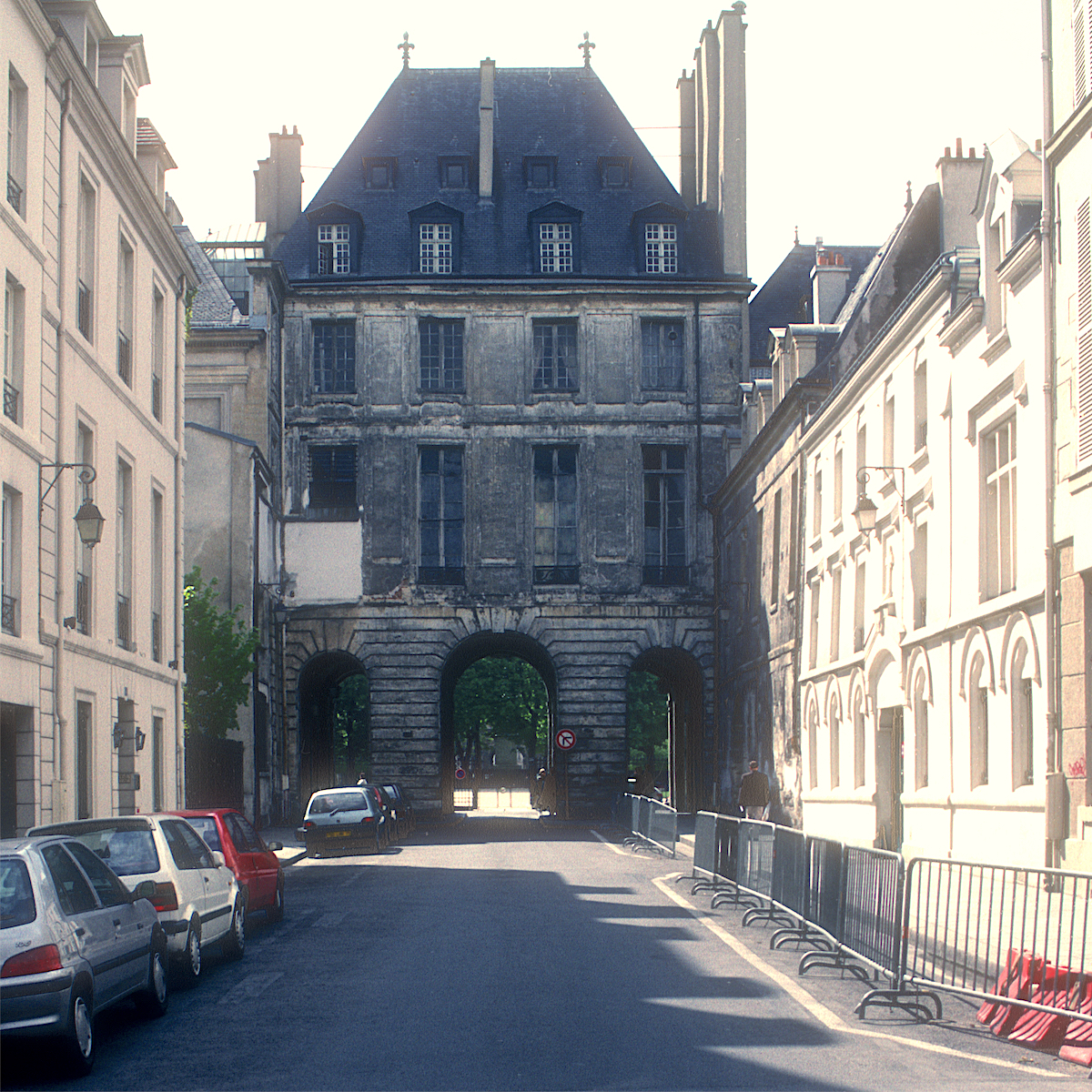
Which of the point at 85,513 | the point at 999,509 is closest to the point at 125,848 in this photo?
the point at 85,513

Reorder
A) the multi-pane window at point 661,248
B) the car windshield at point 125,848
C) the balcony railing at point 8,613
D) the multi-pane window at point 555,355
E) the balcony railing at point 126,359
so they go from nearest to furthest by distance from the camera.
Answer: the car windshield at point 125,848 < the balcony railing at point 8,613 < the balcony railing at point 126,359 < the multi-pane window at point 555,355 < the multi-pane window at point 661,248

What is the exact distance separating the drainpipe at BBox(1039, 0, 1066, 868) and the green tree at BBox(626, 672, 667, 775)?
5017 centimetres

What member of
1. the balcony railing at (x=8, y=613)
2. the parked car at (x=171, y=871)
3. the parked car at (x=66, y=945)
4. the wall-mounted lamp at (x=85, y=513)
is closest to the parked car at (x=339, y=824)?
the wall-mounted lamp at (x=85, y=513)

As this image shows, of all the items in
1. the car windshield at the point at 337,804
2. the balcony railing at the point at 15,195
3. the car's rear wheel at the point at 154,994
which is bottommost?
the car windshield at the point at 337,804

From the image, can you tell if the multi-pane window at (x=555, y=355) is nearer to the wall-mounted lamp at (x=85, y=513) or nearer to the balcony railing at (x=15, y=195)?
the wall-mounted lamp at (x=85, y=513)

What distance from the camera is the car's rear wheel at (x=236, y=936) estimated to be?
14258mm

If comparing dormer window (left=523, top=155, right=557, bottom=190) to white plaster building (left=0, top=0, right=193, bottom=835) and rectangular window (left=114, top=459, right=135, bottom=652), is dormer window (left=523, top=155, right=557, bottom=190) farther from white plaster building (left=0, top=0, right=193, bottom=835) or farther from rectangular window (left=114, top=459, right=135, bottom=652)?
rectangular window (left=114, top=459, right=135, bottom=652)

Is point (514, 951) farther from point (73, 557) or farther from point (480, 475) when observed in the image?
point (480, 475)

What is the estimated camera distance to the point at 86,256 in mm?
23453

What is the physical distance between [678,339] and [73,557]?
28394mm

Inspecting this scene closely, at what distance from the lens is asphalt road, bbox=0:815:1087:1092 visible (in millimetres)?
8445

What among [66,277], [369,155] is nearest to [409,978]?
[66,277]

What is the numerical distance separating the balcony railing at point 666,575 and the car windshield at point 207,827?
1218 inches

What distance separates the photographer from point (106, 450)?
23.7 meters
